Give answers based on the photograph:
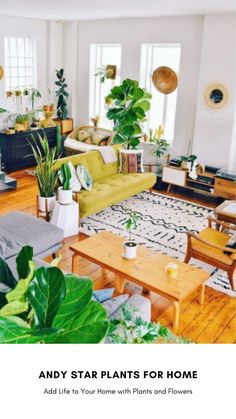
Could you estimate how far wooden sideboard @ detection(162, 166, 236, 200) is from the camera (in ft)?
20.7

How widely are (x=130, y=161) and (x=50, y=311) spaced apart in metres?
5.83

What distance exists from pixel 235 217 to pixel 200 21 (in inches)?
138

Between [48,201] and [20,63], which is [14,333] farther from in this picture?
[20,63]

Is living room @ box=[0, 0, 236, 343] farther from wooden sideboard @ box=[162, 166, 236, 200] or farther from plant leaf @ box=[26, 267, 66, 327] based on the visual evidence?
plant leaf @ box=[26, 267, 66, 327]

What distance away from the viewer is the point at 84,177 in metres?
5.70

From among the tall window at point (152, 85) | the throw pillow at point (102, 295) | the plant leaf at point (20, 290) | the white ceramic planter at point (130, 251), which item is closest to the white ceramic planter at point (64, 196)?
the white ceramic planter at point (130, 251)

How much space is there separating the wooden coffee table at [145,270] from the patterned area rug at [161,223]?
2.16 feet

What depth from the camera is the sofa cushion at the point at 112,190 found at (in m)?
5.41

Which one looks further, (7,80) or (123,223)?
(7,80)

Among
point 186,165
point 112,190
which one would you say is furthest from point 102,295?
point 186,165

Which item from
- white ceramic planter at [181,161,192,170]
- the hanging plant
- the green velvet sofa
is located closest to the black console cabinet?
the hanging plant

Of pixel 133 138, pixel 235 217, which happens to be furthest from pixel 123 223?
pixel 133 138
